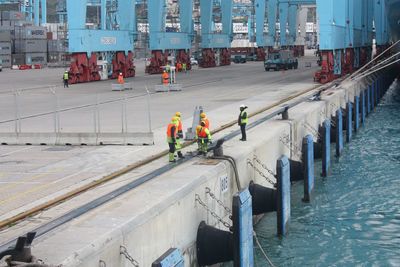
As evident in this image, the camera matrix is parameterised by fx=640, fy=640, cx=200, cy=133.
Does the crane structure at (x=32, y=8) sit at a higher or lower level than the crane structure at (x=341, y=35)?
higher

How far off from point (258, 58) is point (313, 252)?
11430cm

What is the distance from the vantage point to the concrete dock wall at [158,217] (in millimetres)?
10164

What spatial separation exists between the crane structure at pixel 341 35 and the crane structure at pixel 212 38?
3081 cm

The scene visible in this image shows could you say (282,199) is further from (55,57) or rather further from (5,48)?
(55,57)

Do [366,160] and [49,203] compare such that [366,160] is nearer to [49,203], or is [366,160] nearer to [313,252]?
[313,252]

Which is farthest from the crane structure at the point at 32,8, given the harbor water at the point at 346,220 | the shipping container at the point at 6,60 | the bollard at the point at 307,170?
the bollard at the point at 307,170

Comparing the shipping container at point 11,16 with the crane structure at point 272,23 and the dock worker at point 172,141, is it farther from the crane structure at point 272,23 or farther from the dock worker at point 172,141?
the dock worker at point 172,141

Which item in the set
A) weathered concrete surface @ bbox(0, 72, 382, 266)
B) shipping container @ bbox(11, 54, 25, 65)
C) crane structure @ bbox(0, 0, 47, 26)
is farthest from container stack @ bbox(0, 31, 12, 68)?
weathered concrete surface @ bbox(0, 72, 382, 266)

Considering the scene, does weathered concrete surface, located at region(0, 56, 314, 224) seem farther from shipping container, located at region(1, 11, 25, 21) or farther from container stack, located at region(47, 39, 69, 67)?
shipping container, located at region(1, 11, 25, 21)

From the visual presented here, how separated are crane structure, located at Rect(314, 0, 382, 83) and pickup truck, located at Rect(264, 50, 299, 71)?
13.8m

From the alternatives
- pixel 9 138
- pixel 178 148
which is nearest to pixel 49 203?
pixel 178 148

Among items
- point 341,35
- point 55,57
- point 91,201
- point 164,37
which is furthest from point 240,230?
point 55,57

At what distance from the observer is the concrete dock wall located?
10164mm

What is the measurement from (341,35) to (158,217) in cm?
4092
